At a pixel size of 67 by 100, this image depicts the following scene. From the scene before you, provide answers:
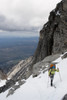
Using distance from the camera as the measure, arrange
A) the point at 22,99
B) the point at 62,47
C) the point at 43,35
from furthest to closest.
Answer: the point at 43,35, the point at 62,47, the point at 22,99

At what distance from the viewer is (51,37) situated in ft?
170

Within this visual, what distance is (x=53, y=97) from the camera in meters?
13.9

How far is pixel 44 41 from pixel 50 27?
5.45 m

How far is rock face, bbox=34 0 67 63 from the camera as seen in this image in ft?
155

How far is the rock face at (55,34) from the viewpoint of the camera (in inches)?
1857

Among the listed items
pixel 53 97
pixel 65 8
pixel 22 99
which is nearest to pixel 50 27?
pixel 65 8

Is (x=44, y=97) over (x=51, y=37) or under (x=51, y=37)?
under

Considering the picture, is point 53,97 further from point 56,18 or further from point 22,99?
point 56,18

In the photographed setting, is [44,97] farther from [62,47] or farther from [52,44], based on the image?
[52,44]

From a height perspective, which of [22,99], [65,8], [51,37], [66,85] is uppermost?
[65,8]

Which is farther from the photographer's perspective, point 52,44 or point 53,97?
point 52,44

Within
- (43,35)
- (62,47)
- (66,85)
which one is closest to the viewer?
(66,85)

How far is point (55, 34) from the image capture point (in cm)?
4891

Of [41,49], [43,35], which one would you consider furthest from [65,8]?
[41,49]
